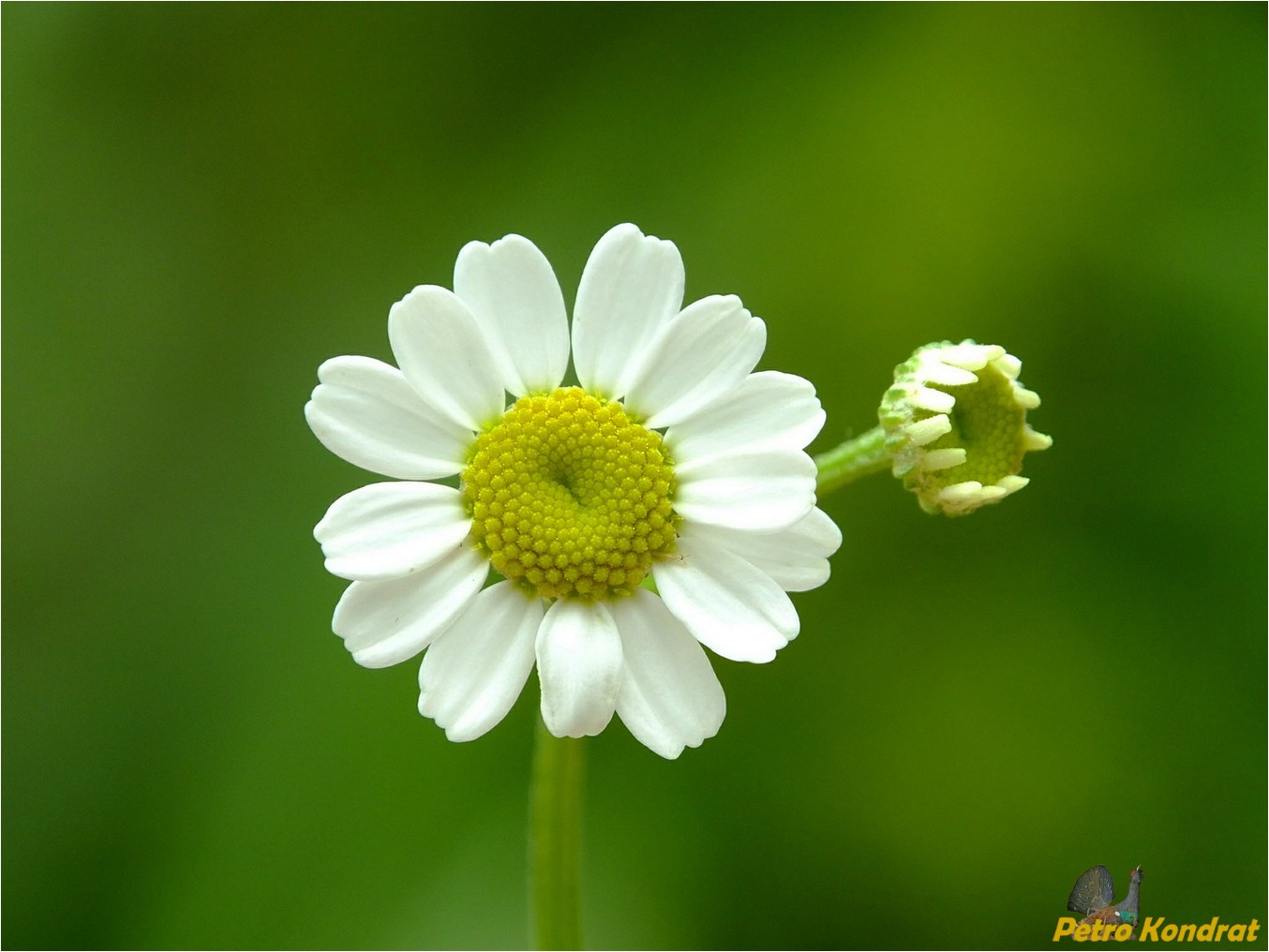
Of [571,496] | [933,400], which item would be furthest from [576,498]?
[933,400]

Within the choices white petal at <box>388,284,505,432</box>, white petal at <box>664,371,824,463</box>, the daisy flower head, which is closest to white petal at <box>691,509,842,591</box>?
the daisy flower head

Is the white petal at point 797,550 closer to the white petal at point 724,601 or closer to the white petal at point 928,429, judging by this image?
the white petal at point 724,601

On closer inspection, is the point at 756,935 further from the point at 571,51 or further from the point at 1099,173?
the point at 571,51

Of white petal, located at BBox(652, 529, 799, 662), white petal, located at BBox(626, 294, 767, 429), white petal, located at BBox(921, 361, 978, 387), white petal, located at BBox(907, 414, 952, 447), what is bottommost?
white petal, located at BBox(652, 529, 799, 662)

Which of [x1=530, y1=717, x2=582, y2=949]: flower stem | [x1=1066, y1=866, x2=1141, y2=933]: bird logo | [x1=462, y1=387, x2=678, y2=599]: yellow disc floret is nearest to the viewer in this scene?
[x1=462, y1=387, x2=678, y2=599]: yellow disc floret

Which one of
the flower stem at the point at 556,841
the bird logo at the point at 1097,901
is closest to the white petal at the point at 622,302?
the flower stem at the point at 556,841

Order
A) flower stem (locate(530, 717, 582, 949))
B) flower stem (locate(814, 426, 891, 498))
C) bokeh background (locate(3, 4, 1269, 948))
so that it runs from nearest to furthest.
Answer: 1. flower stem (locate(814, 426, 891, 498))
2. flower stem (locate(530, 717, 582, 949))
3. bokeh background (locate(3, 4, 1269, 948))

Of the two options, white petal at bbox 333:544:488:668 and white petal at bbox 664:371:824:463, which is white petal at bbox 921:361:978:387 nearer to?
white petal at bbox 664:371:824:463
